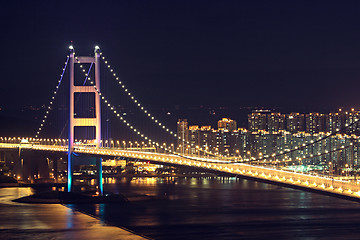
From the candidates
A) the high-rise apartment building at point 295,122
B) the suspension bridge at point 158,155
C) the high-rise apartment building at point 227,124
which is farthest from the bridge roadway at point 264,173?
the high-rise apartment building at point 227,124

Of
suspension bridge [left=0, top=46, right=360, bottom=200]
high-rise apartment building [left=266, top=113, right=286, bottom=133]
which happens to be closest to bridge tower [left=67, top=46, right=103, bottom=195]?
suspension bridge [left=0, top=46, right=360, bottom=200]

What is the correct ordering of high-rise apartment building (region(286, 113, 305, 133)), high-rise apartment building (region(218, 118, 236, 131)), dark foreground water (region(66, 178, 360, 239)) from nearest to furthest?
dark foreground water (region(66, 178, 360, 239)) < high-rise apartment building (region(286, 113, 305, 133)) < high-rise apartment building (region(218, 118, 236, 131))

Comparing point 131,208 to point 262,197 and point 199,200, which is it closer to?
point 199,200

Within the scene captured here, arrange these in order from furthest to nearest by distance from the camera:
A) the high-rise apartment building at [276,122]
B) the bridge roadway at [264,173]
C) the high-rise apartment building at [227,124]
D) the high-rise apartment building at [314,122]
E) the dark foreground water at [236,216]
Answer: the high-rise apartment building at [227,124], the high-rise apartment building at [276,122], the high-rise apartment building at [314,122], the dark foreground water at [236,216], the bridge roadway at [264,173]

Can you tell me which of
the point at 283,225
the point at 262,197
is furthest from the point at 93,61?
the point at 283,225

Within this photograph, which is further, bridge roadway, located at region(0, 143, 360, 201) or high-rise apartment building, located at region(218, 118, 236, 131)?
high-rise apartment building, located at region(218, 118, 236, 131)

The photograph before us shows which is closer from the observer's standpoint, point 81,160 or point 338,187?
point 338,187

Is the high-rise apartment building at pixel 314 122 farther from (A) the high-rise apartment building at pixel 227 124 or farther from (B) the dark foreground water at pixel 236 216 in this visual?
(B) the dark foreground water at pixel 236 216

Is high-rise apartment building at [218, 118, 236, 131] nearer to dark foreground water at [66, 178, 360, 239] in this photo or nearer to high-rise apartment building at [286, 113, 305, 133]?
high-rise apartment building at [286, 113, 305, 133]
